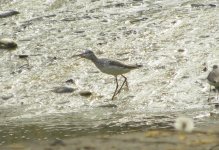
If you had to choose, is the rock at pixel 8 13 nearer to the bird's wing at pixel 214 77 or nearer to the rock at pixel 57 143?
the bird's wing at pixel 214 77

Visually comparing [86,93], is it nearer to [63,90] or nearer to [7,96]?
[63,90]

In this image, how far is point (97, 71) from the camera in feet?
40.5

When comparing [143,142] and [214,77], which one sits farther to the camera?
[214,77]

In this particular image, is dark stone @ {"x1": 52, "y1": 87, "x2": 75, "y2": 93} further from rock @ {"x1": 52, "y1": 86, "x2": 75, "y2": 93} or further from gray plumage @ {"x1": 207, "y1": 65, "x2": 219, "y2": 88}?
gray plumage @ {"x1": 207, "y1": 65, "x2": 219, "y2": 88}

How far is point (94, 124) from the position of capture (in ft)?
29.8

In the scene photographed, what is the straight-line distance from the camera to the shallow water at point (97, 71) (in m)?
9.43

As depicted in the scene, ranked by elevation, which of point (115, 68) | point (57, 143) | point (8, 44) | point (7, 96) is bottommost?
point (57, 143)

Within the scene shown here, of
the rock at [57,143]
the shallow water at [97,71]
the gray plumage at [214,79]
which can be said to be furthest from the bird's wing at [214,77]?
the rock at [57,143]

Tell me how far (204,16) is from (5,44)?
4.42 meters

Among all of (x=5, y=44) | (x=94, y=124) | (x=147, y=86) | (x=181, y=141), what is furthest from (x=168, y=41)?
(x=181, y=141)

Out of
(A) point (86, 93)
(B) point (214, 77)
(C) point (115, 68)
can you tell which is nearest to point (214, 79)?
(B) point (214, 77)

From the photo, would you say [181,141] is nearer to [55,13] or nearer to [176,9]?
[176,9]

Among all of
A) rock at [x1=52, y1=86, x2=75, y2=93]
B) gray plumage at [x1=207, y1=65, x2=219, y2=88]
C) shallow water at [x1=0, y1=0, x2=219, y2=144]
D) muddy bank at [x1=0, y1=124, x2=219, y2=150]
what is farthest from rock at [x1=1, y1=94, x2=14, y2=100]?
gray plumage at [x1=207, y1=65, x2=219, y2=88]

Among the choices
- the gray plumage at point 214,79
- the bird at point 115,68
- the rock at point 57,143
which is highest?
the bird at point 115,68
